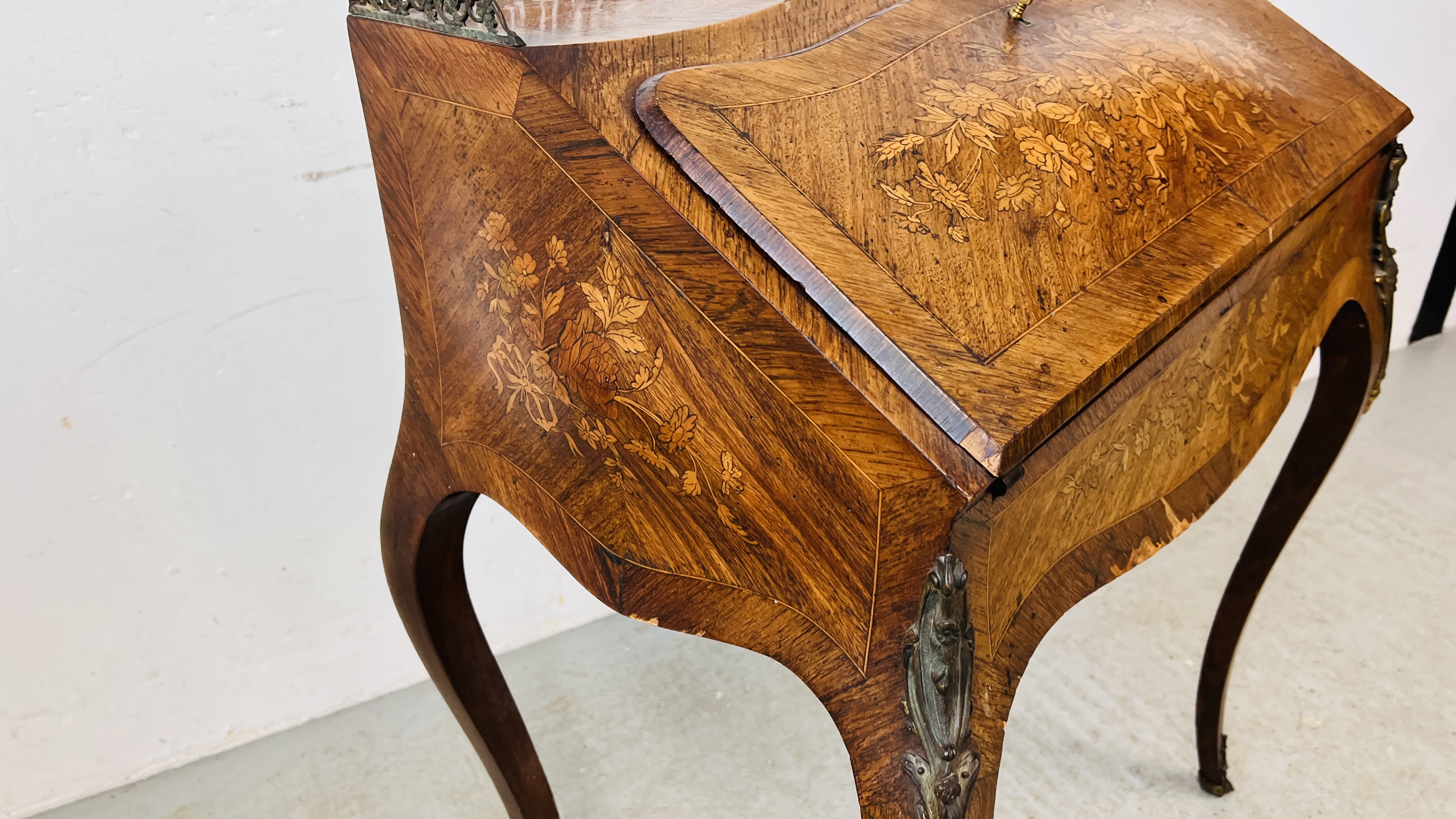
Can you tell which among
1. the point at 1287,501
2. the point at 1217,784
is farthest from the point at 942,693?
the point at 1217,784

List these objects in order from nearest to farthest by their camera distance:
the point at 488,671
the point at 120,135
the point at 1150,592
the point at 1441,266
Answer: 1. the point at 488,671
2. the point at 120,135
3. the point at 1150,592
4. the point at 1441,266

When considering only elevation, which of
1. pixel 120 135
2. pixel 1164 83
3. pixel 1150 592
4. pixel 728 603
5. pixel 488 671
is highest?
pixel 1164 83

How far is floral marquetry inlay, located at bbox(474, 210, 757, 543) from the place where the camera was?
615 mm

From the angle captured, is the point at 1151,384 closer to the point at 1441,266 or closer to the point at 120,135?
the point at 120,135

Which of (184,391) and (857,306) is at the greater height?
(857,306)

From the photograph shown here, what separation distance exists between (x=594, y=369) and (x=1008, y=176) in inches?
11.1

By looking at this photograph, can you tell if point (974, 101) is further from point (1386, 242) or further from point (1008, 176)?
point (1386, 242)

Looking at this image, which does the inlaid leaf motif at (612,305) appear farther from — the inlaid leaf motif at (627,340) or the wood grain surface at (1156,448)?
the wood grain surface at (1156,448)

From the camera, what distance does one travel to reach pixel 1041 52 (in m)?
0.81

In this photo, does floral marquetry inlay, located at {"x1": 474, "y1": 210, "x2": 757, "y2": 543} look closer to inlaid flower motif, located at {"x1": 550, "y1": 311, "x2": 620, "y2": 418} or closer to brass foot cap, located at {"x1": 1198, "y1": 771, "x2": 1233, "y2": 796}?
inlaid flower motif, located at {"x1": 550, "y1": 311, "x2": 620, "y2": 418}

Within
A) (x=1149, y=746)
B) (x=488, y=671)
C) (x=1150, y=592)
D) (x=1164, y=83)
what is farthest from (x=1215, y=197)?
(x=1150, y=592)

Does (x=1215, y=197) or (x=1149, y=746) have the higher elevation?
(x=1215, y=197)

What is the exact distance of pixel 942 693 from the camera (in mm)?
537

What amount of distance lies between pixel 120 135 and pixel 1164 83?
1.01m
